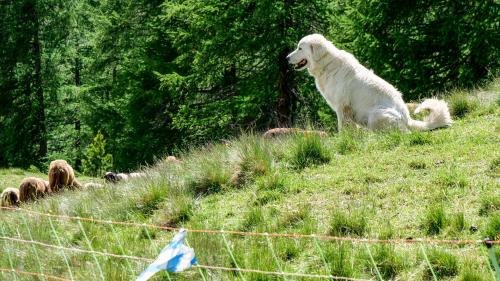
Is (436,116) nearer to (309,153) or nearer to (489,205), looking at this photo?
(309,153)

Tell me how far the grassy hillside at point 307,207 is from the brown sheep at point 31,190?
Result: 1.33 meters

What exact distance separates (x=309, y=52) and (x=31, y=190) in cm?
577

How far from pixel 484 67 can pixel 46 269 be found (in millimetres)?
12141

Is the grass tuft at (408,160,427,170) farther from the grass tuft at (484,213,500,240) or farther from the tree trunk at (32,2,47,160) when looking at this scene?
the tree trunk at (32,2,47,160)

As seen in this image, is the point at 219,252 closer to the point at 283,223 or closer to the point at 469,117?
the point at 283,223

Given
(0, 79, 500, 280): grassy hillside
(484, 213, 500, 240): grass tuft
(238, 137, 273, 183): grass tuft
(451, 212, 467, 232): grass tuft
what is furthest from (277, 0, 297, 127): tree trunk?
(484, 213, 500, 240): grass tuft

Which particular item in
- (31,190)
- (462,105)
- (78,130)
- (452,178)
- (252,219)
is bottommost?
(78,130)

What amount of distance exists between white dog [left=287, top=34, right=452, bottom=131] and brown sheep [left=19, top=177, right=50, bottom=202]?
17.3 ft

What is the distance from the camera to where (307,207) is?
664 centimetres

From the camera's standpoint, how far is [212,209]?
7590 millimetres

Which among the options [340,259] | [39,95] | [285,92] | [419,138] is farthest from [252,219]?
[39,95]

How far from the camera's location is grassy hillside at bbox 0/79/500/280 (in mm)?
5262

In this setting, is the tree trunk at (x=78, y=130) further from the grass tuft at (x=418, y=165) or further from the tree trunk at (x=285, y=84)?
the grass tuft at (x=418, y=165)

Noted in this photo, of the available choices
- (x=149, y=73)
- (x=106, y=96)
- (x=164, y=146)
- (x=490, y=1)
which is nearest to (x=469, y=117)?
(x=490, y=1)
